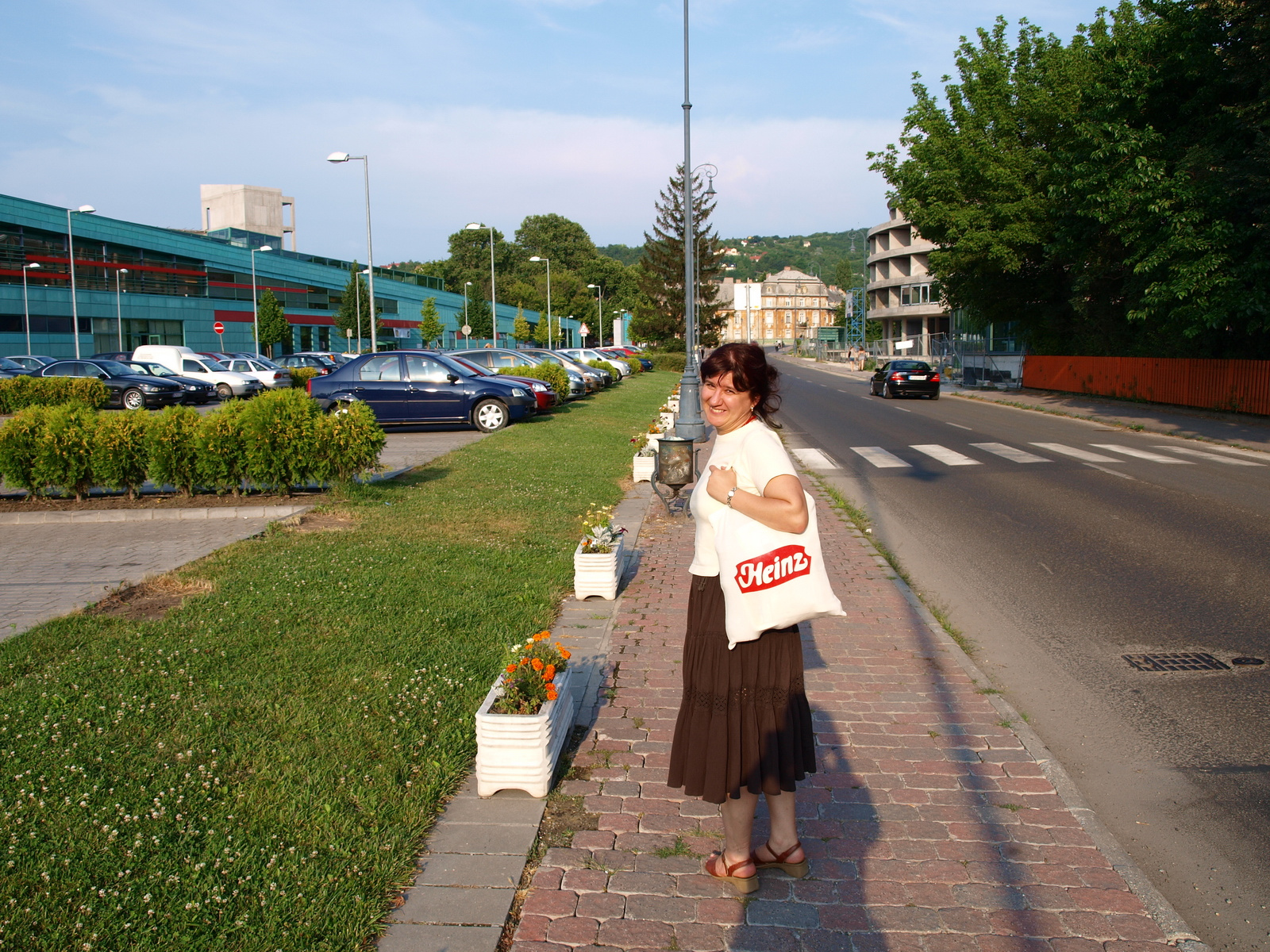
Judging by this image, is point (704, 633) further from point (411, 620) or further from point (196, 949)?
point (411, 620)

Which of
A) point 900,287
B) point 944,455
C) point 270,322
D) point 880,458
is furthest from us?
point 900,287

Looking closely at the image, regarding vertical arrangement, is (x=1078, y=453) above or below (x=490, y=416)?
below

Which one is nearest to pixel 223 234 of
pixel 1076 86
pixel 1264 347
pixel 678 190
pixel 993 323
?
pixel 678 190

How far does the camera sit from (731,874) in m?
3.25

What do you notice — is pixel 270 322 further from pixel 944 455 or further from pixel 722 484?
pixel 722 484

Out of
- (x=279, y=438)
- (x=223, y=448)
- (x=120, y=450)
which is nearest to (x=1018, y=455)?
(x=279, y=438)

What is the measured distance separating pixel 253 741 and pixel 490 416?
15.8 m

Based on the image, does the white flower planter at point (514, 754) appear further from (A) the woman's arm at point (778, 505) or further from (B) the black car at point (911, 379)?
(B) the black car at point (911, 379)

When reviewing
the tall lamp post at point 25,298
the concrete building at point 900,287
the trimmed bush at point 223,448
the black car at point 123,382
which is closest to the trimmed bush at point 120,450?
the trimmed bush at point 223,448

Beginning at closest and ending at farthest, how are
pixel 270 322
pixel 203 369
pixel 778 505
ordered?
pixel 778 505 → pixel 203 369 → pixel 270 322

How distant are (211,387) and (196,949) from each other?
32896 mm

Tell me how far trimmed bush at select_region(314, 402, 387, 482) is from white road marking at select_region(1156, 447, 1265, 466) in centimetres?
1318

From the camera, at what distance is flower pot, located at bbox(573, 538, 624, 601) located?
22.2 feet

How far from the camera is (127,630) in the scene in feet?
18.5
